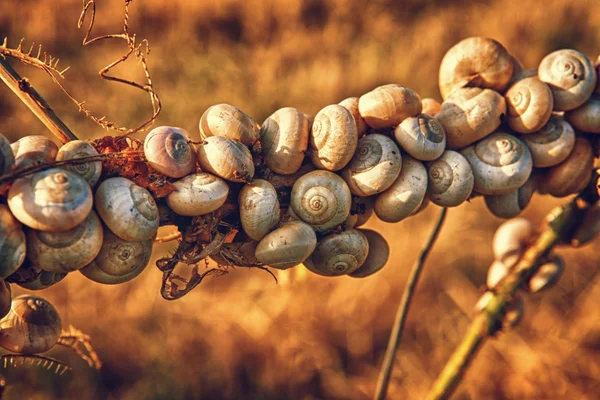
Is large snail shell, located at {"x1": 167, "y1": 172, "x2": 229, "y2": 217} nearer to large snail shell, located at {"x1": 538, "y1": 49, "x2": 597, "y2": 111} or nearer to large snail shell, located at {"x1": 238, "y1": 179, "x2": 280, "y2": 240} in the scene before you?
large snail shell, located at {"x1": 238, "y1": 179, "x2": 280, "y2": 240}

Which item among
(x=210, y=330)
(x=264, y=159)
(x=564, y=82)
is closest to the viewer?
(x=264, y=159)

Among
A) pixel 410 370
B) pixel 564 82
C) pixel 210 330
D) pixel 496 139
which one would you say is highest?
pixel 564 82

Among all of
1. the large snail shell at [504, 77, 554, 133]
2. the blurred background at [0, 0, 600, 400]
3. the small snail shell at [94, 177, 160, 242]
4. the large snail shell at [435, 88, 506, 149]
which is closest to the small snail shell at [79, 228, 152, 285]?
the small snail shell at [94, 177, 160, 242]

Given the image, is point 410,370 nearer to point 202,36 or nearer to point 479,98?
point 479,98

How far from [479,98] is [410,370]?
1819 millimetres

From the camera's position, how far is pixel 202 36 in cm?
353

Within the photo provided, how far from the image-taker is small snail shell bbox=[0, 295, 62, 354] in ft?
2.49

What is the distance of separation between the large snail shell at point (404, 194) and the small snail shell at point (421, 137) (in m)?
0.02

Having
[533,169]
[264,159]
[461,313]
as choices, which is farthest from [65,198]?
[461,313]

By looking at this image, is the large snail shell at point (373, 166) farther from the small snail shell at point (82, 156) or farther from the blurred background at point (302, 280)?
the blurred background at point (302, 280)

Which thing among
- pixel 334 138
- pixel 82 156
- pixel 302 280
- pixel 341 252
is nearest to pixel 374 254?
pixel 341 252

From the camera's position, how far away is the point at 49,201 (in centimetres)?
62

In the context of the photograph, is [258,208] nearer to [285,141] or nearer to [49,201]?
[285,141]

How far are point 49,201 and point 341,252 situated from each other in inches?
14.7
